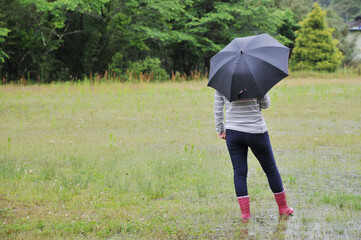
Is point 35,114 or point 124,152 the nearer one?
point 124,152

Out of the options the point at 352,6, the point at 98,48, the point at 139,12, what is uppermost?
the point at 352,6

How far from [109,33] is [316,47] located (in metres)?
15.7

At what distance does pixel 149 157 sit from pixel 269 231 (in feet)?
12.9

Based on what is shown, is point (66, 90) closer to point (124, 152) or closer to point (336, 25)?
point (124, 152)

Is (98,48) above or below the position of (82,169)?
above

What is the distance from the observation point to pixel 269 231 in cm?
464

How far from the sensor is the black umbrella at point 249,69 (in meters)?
4.62

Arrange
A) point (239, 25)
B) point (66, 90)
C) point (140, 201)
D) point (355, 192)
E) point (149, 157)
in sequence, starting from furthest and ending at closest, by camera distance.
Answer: point (239, 25)
point (66, 90)
point (149, 157)
point (355, 192)
point (140, 201)

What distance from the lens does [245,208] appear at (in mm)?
4926

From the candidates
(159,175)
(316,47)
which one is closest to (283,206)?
(159,175)

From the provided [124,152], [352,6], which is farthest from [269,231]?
[352,6]

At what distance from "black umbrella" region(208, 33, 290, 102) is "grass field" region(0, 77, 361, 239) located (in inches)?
55.9

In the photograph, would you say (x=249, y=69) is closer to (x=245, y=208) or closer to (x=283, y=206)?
(x=245, y=208)

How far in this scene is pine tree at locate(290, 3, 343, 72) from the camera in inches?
1334
